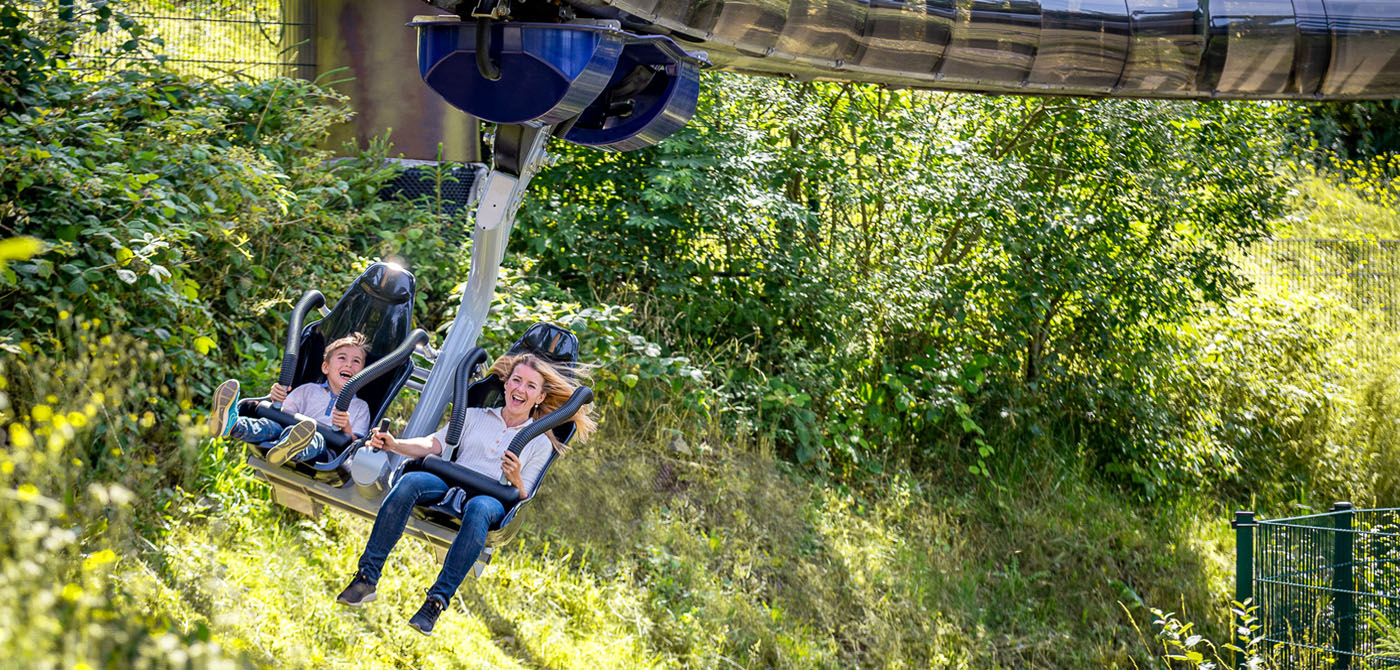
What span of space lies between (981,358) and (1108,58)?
392 cm

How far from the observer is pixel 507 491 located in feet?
12.0

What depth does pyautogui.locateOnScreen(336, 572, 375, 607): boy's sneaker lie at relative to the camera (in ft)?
11.7

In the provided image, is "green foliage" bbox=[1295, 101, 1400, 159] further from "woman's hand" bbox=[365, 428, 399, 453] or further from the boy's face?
"woman's hand" bbox=[365, 428, 399, 453]

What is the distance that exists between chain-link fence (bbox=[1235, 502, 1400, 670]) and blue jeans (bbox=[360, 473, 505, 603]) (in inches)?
216

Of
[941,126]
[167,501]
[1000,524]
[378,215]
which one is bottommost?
[1000,524]

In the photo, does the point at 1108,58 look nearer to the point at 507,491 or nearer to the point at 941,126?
the point at 941,126

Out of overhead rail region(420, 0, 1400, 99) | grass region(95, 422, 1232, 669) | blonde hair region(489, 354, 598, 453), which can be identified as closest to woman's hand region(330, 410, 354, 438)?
blonde hair region(489, 354, 598, 453)

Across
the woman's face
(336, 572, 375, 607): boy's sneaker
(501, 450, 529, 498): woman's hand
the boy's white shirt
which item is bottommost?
(336, 572, 375, 607): boy's sneaker

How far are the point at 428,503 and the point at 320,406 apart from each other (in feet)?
1.91

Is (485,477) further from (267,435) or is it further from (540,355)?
(267,435)

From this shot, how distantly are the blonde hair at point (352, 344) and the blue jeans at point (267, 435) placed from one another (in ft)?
1.06

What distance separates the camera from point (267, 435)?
3680 mm

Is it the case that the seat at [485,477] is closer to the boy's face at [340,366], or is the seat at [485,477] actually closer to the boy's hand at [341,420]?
the boy's hand at [341,420]

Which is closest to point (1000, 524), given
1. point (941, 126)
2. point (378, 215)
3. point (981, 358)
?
point (981, 358)
